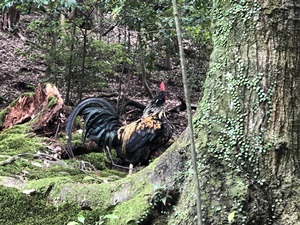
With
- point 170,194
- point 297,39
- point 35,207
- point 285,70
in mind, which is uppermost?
point 297,39

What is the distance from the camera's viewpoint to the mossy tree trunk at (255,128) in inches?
82.6

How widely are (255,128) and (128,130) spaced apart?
9.28ft

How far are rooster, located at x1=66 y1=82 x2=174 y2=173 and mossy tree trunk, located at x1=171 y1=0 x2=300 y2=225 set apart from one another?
240 cm

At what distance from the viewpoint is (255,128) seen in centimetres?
216

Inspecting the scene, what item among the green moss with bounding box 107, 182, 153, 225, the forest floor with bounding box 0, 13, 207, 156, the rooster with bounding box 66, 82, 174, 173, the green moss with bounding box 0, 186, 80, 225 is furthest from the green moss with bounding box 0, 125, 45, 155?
the forest floor with bounding box 0, 13, 207, 156

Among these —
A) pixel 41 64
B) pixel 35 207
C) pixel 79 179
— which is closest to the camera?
pixel 35 207

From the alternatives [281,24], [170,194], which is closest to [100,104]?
[170,194]

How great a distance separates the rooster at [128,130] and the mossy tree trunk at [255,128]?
7.87 ft

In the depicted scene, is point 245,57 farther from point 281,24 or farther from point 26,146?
point 26,146

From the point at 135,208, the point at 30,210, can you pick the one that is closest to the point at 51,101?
the point at 30,210

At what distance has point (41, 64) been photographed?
11.2 metres

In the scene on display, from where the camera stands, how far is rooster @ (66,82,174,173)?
184 inches

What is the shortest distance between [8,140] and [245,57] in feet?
11.5

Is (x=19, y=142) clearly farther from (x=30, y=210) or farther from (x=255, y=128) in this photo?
(x=255, y=128)
